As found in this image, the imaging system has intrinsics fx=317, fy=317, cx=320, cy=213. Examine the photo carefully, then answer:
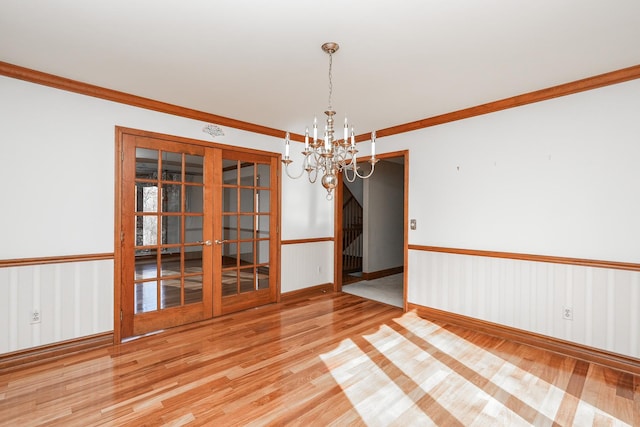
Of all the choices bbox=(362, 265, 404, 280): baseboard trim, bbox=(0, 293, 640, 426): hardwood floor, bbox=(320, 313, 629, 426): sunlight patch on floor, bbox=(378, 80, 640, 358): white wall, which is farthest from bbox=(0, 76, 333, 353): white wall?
bbox=(362, 265, 404, 280): baseboard trim

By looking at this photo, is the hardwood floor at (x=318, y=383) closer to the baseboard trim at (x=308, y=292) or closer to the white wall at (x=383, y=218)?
the baseboard trim at (x=308, y=292)

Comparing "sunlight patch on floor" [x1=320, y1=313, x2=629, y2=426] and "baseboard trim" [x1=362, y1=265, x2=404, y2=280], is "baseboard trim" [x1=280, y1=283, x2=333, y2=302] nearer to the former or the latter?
"baseboard trim" [x1=362, y1=265, x2=404, y2=280]

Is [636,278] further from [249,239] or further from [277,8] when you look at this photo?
[249,239]

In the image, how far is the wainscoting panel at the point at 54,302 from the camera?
2.69 meters

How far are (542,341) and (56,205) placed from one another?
4777 mm

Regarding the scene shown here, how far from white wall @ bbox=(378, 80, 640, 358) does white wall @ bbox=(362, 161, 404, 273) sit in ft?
7.21

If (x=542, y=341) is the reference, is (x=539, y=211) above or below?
above

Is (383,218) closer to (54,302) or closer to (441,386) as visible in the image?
(441,386)

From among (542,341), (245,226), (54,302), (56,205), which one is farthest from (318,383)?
(56,205)

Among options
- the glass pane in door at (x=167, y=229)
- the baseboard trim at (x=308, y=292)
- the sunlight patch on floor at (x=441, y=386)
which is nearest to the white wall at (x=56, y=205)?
the glass pane in door at (x=167, y=229)

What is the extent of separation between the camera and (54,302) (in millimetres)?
2891

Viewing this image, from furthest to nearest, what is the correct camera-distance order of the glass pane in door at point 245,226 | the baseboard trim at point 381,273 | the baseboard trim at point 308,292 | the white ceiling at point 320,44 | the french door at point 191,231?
the baseboard trim at point 381,273 → the baseboard trim at point 308,292 → the glass pane in door at point 245,226 → the french door at point 191,231 → the white ceiling at point 320,44

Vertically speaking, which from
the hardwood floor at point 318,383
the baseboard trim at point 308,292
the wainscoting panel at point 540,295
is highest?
the wainscoting panel at point 540,295

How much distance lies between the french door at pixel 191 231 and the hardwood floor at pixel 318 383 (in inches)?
18.8
